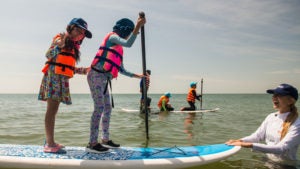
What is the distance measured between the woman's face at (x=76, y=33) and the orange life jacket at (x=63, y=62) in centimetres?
22

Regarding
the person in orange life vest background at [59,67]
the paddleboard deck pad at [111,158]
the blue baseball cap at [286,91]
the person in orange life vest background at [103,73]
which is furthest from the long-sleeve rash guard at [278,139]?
the person in orange life vest background at [59,67]

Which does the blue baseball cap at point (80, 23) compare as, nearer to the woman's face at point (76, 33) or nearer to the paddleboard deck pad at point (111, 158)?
the woman's face at point (76, 33)

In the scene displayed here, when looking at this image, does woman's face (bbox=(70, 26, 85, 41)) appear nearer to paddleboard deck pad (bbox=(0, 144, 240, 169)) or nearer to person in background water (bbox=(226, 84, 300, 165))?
paddleboard deck pad (bbox=(0, 144, 240, 169))

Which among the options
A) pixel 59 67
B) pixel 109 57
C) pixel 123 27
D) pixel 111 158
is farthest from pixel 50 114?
pixel 123 27

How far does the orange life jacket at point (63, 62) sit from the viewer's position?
3871mm

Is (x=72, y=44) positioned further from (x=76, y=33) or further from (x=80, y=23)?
(x=80, y=23)

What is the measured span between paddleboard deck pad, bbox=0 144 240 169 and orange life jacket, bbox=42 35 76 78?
1.31 meters

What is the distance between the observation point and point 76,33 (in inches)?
158

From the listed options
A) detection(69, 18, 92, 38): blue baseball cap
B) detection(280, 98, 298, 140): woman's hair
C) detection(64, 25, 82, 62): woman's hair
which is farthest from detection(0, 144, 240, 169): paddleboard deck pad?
detection(69, 18, 92, 38): blue baseball cap

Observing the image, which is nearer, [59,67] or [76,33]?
[59,67]

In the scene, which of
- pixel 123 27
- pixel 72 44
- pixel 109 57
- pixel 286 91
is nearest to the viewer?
pixel 286 91

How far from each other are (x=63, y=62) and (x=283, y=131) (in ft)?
11.5

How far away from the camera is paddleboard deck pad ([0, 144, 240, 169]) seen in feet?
12.4

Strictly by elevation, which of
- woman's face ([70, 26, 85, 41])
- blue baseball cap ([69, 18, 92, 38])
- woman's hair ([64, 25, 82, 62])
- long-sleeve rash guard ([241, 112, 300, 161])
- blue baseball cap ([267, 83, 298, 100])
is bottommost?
long-sleeve rash guard ([241, 112, 300, 161])
